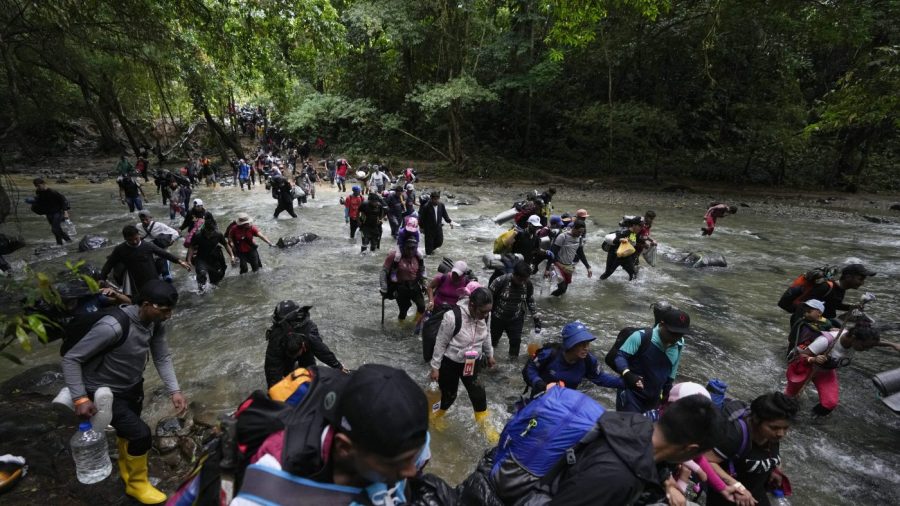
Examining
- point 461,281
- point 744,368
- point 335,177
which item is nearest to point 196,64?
point 461,281

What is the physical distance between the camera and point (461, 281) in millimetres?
5422

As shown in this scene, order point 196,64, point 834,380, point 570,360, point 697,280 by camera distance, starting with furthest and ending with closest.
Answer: point 697,280 < point 196,64 < point 834,380 < point 570,360

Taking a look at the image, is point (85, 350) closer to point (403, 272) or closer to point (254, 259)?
point (403, 272)

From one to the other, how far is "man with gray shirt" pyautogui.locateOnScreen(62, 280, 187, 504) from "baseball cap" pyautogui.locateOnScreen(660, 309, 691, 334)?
3.97 metres

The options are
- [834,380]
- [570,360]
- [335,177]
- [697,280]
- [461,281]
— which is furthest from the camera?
[335,177]

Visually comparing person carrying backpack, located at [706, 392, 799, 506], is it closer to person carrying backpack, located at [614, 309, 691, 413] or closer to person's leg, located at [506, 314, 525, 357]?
person carrying backpack, located at [614, 309, 691, 413]

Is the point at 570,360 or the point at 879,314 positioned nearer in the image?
the point at 570,360

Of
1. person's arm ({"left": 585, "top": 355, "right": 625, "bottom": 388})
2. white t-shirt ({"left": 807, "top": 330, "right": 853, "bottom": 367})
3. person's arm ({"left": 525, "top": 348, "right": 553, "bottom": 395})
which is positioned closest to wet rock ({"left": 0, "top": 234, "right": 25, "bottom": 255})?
person's arm ({"left": 525, "top": 348, "right": 553, "bottom": 395})

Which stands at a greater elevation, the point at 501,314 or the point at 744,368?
the point at 501,314

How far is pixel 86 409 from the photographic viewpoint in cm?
299

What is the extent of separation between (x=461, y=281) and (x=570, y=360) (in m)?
2.00

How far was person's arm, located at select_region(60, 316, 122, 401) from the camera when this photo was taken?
2965mm

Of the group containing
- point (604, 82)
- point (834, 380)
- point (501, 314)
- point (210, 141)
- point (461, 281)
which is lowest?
point (834, 380)

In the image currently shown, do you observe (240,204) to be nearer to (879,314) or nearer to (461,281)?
(461,281)
